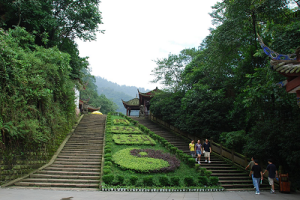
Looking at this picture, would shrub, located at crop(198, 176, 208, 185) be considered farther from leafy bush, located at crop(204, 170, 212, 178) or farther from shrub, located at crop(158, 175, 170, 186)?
shrub, located at crop(158, 175, 170, 186)

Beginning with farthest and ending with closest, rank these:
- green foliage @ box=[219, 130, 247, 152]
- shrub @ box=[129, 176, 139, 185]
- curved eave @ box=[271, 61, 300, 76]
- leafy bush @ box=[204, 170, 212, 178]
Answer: green foliage @ box=[219, 130, 247, 152], leafy bush @ box=[204, 170, 212, 178], shrub @ box=[129, 176, 139, 185], curved eave @ box=[271, 61, 300, 76]

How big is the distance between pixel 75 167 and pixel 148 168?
349 cm

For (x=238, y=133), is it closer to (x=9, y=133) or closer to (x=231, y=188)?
(x=231, y=188)

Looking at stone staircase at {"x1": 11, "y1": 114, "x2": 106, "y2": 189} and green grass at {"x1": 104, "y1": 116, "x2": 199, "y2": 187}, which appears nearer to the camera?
stone staircase at {"x1": 11, "y1": 114, "x2": 106, "y2": 189}

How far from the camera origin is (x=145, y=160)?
11.2 metres

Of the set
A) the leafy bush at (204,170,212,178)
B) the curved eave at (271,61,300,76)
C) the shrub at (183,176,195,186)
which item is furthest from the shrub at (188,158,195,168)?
the curved eave at (271,61,300,76)

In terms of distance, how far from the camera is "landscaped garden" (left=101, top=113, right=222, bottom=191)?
8.65 meters

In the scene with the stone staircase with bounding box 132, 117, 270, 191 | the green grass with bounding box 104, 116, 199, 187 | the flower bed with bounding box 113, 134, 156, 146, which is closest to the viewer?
the green grass with bounding box 104, 116, 199, 187

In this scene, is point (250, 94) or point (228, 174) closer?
point (250, 94)

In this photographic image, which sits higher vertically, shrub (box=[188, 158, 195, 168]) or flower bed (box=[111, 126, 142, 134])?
flower bed (box=[111, 126, 142, 134])

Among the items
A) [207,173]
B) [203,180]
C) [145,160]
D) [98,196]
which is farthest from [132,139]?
[98,196]

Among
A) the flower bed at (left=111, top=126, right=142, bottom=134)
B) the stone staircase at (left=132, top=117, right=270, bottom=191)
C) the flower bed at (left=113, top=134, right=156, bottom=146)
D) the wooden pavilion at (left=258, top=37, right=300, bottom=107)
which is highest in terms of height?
the wooden pavilion at (left=258, top=37, right=300, bottom=107)

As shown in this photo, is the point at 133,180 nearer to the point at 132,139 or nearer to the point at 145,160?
the point at 145,160

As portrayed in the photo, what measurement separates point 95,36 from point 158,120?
1056cm
